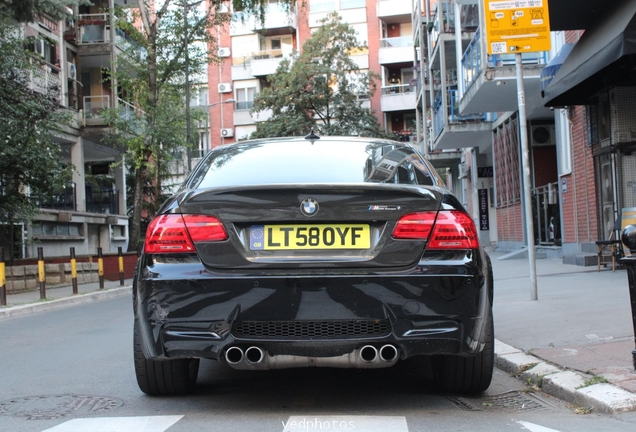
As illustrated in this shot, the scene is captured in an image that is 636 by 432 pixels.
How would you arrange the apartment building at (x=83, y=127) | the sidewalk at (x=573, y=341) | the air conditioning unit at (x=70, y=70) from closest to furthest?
the sidewalk at (x=573, y=341)
the apartment building at (x=83, y=127)
the air conditioning unit at (x=70, y=70)

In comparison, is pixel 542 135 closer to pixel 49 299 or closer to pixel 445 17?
pixel 445 17

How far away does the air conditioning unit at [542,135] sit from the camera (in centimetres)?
2264

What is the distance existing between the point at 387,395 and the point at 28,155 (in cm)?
1485

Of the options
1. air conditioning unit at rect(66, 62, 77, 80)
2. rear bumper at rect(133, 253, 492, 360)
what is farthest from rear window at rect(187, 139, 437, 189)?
air conditioning unit at rect(66, 62, 77, 80)

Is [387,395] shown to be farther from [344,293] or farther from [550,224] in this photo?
[550,224]

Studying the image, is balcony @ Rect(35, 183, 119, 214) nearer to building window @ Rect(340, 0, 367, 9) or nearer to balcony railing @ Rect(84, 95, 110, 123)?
balcony railing @ Rect(84, 95, 110, 123)

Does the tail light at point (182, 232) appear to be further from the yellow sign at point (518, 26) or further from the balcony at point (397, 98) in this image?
the balcony at point (397, 98)

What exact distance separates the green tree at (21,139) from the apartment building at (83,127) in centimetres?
1014

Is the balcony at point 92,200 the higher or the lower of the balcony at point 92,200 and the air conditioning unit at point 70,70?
the lower

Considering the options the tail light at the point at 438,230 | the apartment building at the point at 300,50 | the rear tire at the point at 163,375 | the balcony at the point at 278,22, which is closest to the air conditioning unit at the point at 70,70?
the apartment building at the point at 300,50

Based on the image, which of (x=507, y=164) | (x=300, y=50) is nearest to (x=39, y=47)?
(x=507, y=164)

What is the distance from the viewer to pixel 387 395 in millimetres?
5090

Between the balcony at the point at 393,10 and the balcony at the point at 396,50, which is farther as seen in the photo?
the balcony at the point at 393,10

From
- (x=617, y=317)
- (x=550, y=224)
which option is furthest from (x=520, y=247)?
(x=617, y=317)
